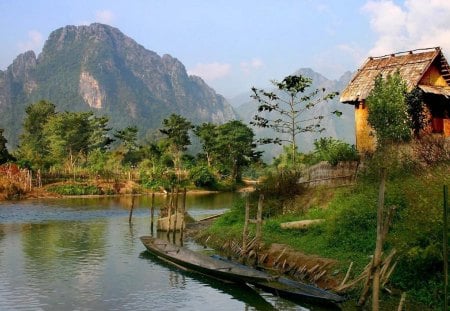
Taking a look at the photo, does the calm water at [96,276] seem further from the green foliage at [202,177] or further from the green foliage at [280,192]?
the green foliage at [202,177]

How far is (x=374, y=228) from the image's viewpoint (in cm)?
1700

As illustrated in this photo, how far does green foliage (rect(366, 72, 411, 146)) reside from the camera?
1049 inches

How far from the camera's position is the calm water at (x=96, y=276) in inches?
599

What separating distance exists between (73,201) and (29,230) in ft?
61.8

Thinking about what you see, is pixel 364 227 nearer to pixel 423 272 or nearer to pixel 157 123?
pixel 423 272

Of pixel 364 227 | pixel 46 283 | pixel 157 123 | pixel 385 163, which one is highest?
pixel 157 123

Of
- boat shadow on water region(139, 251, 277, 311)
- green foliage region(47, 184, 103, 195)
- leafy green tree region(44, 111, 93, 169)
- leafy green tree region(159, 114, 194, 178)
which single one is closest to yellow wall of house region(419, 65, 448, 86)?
boat shadow on water region(139, 251, 277, 311)

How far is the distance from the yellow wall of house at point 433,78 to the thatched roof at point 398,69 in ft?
1.05

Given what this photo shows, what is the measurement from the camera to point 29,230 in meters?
30.5

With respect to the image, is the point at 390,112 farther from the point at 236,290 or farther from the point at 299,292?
the point at 299,292

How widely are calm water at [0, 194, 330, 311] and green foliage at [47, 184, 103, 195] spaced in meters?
20.1

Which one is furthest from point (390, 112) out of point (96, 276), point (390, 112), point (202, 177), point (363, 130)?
point (202, 177)

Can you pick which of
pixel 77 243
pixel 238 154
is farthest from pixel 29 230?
pixel 238 154

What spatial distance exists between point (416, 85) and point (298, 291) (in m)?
18.0
